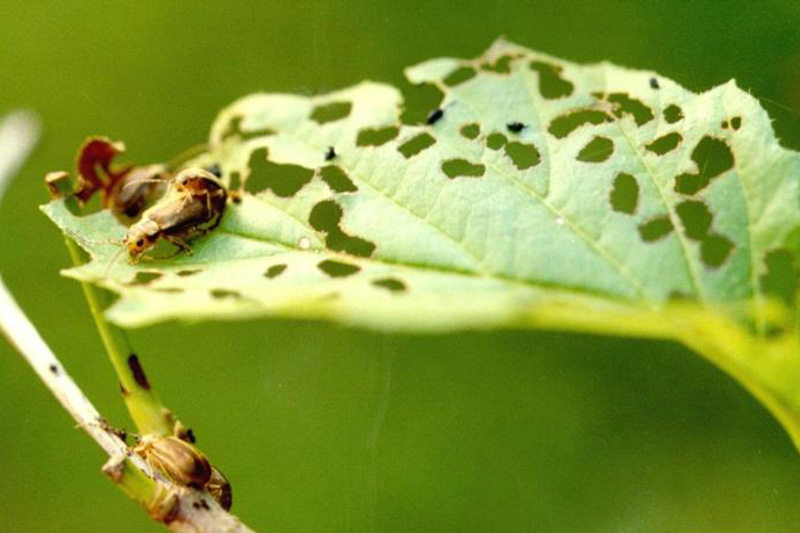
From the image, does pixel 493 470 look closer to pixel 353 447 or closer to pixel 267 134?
pixel 353 447

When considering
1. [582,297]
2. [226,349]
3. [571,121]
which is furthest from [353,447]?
[582,297]

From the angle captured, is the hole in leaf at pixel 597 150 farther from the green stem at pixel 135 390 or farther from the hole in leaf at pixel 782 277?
the green stem at pixel 135 390

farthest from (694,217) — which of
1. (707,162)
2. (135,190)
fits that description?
(135,190)

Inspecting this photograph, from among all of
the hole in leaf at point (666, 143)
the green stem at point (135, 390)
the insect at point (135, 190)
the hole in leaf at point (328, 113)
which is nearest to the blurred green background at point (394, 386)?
the hole in leaf at point (328, 113)

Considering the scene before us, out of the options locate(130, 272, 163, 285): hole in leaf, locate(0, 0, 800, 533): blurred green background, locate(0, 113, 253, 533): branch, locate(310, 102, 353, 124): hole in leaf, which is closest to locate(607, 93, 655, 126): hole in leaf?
locate(310, 102, 353, 124): hole in leaf

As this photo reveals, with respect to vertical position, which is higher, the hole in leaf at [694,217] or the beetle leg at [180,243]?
the beetle leg at [180,243]
